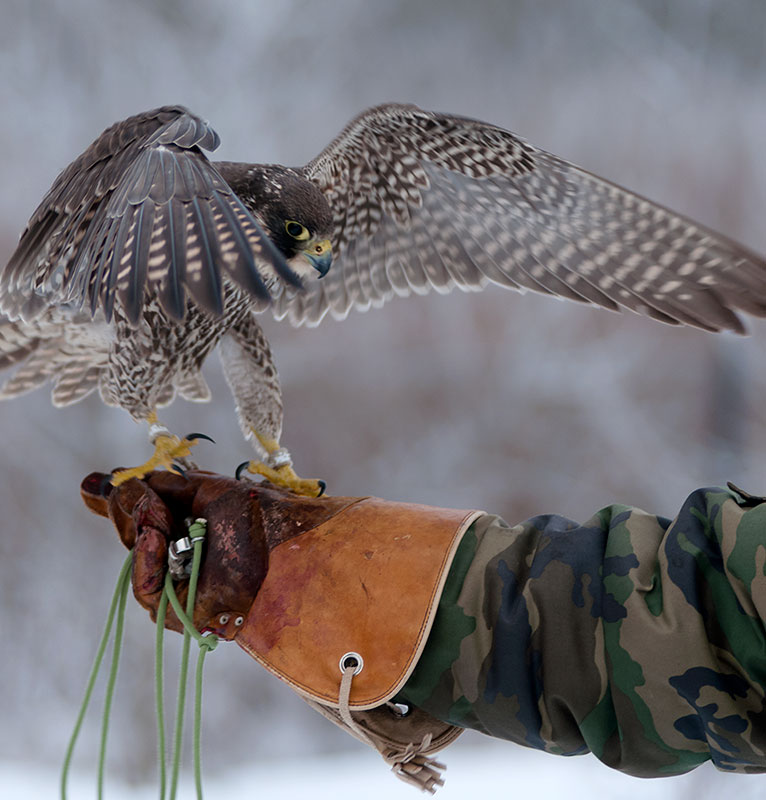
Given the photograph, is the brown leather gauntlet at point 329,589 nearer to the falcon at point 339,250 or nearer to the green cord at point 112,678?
the green cord at point 112,678

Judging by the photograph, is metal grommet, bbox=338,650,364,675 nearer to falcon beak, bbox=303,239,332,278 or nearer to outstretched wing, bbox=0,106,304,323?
outstretched wing, bbox=0,106,304,323

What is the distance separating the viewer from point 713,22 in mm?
1853

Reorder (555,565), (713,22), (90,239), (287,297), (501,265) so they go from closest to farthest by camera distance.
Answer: (555,565) → (90,239) → (501,265) → (287,297) → (713,22)

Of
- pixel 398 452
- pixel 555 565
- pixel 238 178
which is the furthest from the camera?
pixel 398 452

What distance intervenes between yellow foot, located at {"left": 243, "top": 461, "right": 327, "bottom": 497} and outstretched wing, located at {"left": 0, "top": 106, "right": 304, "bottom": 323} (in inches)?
17.3

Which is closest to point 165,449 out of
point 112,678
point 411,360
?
point 112,678

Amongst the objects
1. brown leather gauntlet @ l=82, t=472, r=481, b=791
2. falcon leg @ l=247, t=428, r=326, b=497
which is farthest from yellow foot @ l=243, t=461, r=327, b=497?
brown leather gauntlet @ l=82, t=472, r=481, b=791

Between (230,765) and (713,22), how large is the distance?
2385 mm

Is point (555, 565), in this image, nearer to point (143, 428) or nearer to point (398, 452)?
point (398, 452)

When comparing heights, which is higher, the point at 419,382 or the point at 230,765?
the point at 419,382

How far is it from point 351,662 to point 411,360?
1.27 m

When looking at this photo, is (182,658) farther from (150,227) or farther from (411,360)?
(411,360)

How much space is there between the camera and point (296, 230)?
48.5 inches

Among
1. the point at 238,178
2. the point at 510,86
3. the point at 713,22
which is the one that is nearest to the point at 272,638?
the point at 238,178
